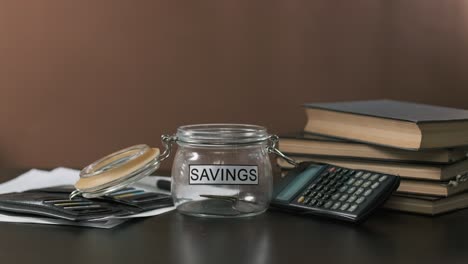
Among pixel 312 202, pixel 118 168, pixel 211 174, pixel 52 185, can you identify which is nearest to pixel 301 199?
pixel 312 202

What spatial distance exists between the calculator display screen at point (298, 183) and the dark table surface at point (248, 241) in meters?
0.03

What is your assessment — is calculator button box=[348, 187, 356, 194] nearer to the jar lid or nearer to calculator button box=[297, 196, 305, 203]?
calculator button box=[297, 196, 305, 203]

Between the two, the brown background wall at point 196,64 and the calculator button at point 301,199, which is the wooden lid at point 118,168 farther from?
the brown background wall at point 196,64

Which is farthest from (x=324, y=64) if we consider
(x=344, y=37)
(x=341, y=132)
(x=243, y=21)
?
(x=341, y=132)

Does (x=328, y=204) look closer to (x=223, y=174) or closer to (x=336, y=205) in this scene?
(x=336, y=205)

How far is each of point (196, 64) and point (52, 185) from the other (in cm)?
48

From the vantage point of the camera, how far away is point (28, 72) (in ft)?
4.97

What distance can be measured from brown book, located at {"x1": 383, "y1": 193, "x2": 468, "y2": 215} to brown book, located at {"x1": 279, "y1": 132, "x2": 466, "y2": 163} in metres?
0.05

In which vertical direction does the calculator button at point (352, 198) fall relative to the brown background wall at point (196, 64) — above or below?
below

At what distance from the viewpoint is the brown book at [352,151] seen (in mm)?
904

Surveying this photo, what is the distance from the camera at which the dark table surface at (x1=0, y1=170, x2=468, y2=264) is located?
2.38 ft

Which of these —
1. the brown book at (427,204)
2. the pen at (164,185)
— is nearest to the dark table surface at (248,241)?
the brown book at (427,204)

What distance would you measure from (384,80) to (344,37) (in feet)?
0.39

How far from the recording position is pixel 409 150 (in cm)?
91
